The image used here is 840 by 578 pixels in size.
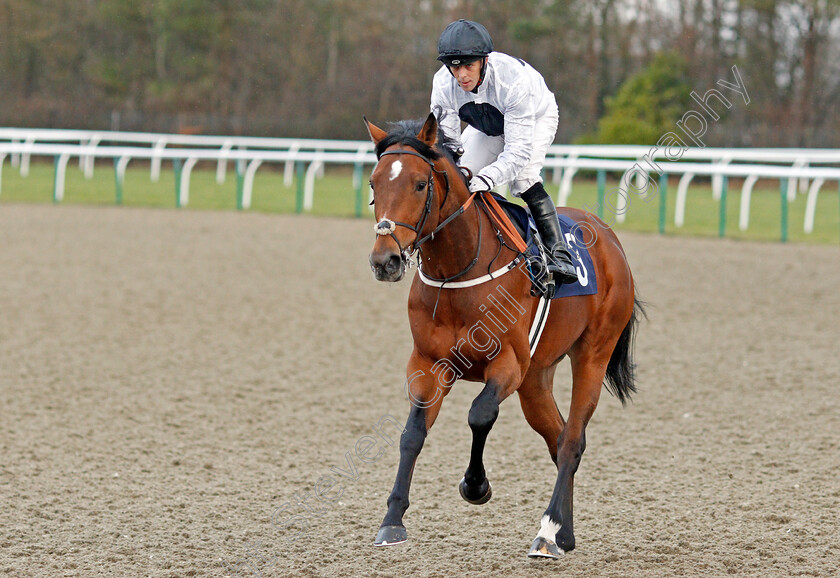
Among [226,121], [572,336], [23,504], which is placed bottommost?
[23,504]

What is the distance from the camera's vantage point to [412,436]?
3852 mm

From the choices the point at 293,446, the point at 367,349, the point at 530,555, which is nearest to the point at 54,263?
the point at 367,349

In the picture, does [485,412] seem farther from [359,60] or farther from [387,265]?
[359,60]

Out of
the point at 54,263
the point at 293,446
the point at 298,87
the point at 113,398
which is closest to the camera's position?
the point at 293,446

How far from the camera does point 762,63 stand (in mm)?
30141

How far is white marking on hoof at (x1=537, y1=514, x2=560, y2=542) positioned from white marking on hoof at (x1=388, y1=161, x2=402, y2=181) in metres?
1.47

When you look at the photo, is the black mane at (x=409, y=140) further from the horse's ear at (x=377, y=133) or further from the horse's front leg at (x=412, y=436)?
the horse's front leg at (x=412, y=436)

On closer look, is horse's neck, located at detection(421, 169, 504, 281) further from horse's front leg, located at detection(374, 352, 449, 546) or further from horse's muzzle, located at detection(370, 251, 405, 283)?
horse's muzzle, located at detection(370, 251, 405, 283)

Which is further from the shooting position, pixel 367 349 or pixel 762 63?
pixel 762 63

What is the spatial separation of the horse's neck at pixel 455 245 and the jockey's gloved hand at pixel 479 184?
42mm

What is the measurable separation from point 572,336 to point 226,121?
27.7 metres

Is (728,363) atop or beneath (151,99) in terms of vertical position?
beneath

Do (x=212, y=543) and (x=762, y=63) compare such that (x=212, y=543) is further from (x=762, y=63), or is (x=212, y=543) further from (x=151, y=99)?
(x=151, y=99)

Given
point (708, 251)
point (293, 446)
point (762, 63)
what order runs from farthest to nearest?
point (762, 63) < point (708, 251) < point (293, 446)
